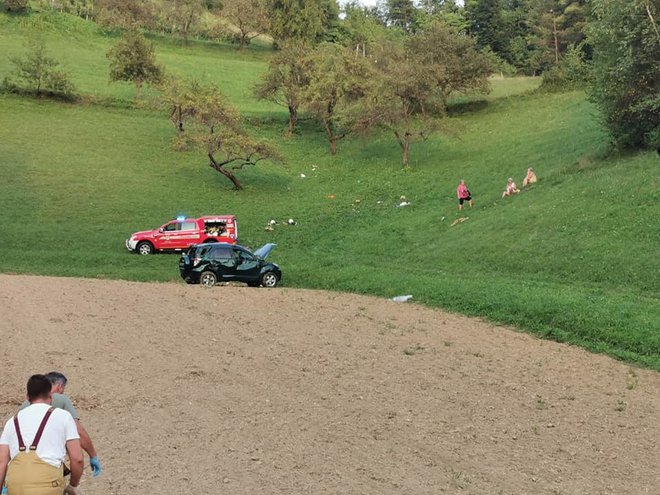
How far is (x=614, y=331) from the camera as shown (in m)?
17.8

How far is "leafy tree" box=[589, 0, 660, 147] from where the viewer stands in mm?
33375

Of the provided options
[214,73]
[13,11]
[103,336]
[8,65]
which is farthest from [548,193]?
[13,11]

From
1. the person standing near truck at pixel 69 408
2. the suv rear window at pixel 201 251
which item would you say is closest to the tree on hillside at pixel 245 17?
the suv rear window at pixel 201 251

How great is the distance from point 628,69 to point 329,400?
29.0m

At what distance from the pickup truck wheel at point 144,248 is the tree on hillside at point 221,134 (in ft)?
40.6

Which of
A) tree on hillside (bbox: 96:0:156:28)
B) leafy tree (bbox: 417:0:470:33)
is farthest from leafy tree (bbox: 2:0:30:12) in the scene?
leafy tree (bbox: 417:0:470:33)

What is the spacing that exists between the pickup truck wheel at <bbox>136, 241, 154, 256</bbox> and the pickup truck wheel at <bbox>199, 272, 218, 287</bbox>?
6896mm

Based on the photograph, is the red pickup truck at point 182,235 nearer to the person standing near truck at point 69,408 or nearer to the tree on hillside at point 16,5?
the person standing near truck at point 69,408

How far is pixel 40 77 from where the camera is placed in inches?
2357

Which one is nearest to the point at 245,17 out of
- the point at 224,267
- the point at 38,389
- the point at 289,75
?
the point at 289,75

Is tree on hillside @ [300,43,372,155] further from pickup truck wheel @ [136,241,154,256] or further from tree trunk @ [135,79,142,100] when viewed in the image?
pickup truck wheel @ [136,241,154,256]

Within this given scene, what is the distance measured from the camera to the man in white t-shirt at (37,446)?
20.3ft

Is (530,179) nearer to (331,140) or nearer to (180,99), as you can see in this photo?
(331,140)

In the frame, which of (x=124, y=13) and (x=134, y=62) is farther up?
(x=124, y=13)
